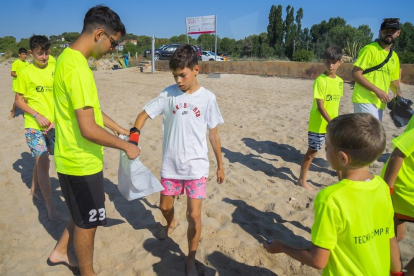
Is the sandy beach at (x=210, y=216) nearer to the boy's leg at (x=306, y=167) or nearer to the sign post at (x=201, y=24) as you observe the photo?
the boy's leg at (x=306, y=167)

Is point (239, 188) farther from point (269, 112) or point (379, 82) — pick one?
point (269, 112)

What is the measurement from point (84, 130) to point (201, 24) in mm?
21782

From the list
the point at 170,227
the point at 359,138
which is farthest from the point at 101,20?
the point at 170,227

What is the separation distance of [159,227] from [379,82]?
316 cm

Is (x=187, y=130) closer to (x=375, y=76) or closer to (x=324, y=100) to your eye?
(x=324, y=100)

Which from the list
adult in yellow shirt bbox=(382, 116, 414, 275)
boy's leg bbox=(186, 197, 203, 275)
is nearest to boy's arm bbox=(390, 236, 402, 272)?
adult in yellow shirt bbox=(382, 116, 414, 275)

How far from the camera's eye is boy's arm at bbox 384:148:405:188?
75.2 inches

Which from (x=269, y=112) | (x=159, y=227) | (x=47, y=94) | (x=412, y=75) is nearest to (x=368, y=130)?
(x=159, y=227)

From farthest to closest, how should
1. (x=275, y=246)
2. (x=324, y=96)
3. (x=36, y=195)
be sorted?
1. (x=324, y=96)
2. (x=36, y=195)
3. (x=275, y=246)

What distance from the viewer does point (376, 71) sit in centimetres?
396

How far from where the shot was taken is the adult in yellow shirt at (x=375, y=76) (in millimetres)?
3846

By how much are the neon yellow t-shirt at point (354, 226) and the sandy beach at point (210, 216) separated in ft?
4.36

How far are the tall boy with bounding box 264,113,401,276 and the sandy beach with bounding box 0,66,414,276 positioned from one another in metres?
1.34

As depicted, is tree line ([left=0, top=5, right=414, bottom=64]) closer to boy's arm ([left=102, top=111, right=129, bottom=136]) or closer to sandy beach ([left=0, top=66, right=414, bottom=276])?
sandy beach ([left=0, top=66, right=414, bottom=276])
